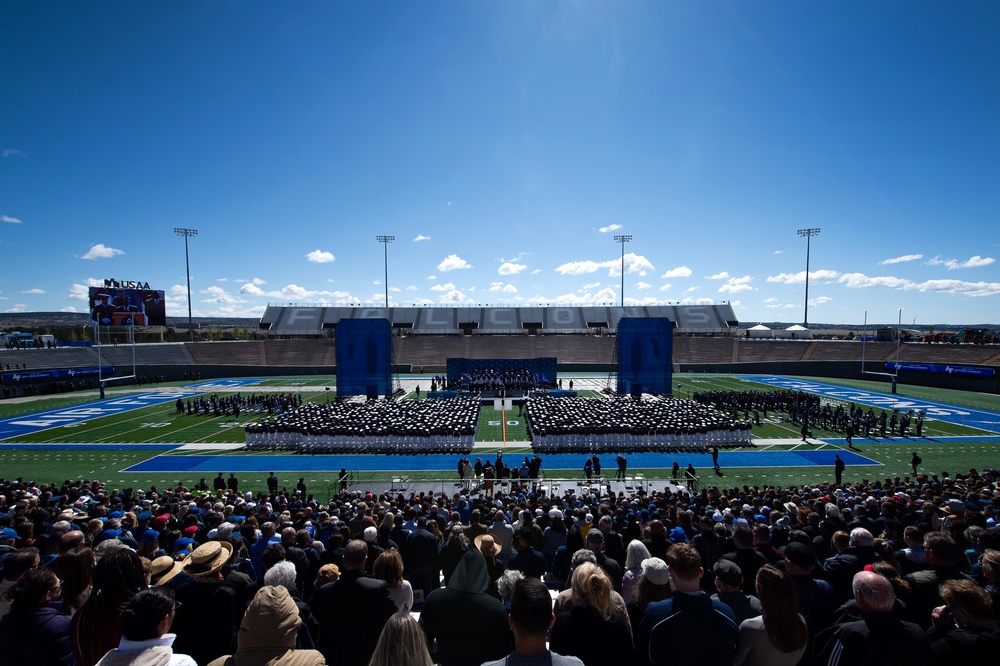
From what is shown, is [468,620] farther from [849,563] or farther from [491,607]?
[849,563]

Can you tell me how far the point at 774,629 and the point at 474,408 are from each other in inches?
1012

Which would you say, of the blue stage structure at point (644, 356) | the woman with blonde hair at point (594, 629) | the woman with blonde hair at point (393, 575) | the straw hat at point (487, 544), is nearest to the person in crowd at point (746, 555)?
the straw hat at point (487, 544)

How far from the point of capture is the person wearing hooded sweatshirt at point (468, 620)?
325 cm

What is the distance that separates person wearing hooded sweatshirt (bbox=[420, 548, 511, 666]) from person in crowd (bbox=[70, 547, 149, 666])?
1.94 meters

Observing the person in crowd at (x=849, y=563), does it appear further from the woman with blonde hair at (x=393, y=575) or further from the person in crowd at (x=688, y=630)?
the woman with blonde hair at (x=393, y=575)

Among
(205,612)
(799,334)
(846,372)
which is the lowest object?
(846,372)

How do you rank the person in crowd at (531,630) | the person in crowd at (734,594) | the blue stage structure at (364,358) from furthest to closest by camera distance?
the blue stage structure at (364,358) < the person in crowd at (734,594) < the person in crowd at (531,630)

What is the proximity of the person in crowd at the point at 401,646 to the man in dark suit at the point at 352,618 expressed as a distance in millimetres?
1401

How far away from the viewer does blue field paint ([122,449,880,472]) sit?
20.0m

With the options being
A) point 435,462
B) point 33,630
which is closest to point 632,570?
point 33,630

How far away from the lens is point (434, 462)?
834 inches

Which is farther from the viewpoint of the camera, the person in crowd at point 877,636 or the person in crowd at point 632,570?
the person in crowd at point 632,570

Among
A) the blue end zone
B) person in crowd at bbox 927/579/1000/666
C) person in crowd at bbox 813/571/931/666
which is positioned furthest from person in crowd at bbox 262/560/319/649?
the blue end zone

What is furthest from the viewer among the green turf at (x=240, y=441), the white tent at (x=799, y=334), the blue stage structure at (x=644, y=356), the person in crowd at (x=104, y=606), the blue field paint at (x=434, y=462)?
the white tent at (x=799, y=334)
